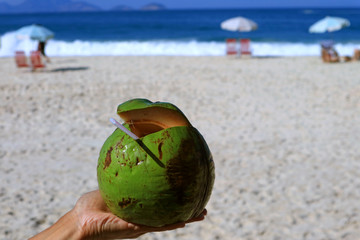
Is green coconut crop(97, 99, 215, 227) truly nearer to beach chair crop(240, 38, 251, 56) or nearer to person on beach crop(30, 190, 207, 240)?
person on beach crop(30, 190, 207, 240)

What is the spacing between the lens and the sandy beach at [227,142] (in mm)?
4152

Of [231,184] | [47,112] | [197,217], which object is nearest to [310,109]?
[231,184]

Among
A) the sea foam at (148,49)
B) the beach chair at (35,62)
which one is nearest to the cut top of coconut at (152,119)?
the beach chair at (35,62)

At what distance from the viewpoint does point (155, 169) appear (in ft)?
4.21

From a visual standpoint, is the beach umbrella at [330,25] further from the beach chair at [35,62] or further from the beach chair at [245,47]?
the beach chair at [35,62]

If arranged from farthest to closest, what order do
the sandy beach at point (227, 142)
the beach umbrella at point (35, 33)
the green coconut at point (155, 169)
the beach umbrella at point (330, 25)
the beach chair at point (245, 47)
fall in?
the beach chair at point (245, 47) → the beach umbrella at point (330, 25) → the beach umbrella at point (35, 33) → the sandy beach at point (227, 142) → the green coconut at point (155, 169)

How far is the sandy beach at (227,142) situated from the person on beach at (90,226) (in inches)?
102

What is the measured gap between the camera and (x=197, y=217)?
1.48 meters

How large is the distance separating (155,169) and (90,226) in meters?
0.29

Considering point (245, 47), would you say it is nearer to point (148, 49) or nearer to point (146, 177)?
point (148, 49)

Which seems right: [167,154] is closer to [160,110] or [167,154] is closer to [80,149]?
[160,110]

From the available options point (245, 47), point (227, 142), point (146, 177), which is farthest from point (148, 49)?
Answer: point (146, 177)

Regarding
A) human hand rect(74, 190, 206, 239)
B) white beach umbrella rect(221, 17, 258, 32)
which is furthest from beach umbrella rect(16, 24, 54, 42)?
human hand rect(74, 190, 206, 239)

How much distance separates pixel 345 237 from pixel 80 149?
3.83 metres
